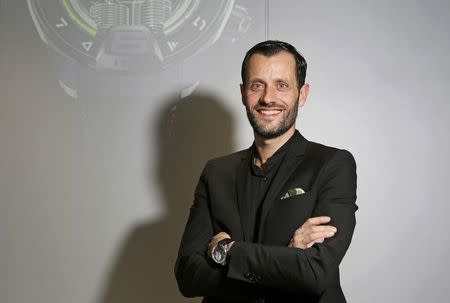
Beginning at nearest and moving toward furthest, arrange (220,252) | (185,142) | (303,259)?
(303,259) → (220,252) → (185,142)

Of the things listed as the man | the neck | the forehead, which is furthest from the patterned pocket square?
the forehead

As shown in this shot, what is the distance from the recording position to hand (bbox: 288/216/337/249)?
6.77ft

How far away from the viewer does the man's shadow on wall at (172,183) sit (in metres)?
3.48

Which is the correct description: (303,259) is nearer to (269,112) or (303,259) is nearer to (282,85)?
(269,112)

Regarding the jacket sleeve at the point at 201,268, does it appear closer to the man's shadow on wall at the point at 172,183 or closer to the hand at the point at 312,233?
the hand at the point at 312,233

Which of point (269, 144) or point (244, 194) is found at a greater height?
point (269, 144)

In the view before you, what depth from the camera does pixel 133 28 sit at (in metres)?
3.59

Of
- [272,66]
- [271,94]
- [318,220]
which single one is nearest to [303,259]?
[318,220]

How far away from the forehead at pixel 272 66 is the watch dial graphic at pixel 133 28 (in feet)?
3.61

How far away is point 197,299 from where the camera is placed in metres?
3.45

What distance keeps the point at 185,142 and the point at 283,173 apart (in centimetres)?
130

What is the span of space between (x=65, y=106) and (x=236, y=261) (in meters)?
2.01

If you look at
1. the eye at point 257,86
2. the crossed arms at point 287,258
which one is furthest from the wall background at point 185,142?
the crossed arms at point 287,258

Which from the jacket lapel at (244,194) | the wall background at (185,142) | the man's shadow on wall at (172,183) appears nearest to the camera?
the jacket lapel at (244,194)
